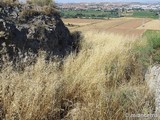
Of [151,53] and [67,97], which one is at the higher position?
[151,53]

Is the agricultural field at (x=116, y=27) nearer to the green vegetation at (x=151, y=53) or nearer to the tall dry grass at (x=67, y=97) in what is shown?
the green vegetation at (x=151, y=53)

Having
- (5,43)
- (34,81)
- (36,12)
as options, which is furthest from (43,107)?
(36,12)

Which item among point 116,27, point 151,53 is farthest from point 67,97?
point 116,27

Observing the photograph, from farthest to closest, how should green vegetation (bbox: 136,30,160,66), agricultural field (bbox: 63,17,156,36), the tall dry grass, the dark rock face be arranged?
agricultural field (bbox: 63,17,156,36), the dark rock face, green vegetation (bbox: 136,30,160,66), the tall dry grass

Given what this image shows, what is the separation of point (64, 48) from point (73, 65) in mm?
3895

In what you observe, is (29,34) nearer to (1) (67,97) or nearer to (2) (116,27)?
(1) (67,97)

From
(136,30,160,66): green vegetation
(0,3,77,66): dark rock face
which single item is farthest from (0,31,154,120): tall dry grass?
(0,3,77,66): dark rock face

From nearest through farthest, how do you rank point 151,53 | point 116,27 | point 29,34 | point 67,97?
point 67,97
point 151,53
point 29,34
point 116,27

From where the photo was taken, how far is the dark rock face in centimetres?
1105

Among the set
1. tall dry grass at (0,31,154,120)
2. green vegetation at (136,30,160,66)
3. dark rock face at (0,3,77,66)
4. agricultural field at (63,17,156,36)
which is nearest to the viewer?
tall dry grass at (0,31,154,120)

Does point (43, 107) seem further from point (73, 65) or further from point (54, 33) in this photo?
point (54, 33)

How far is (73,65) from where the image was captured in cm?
1025

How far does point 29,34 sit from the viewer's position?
40.7 ft

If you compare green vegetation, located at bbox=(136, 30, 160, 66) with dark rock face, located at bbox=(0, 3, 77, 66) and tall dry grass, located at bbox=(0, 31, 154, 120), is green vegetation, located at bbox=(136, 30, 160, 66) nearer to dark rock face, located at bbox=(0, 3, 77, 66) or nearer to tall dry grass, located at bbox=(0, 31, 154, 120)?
tall dry grass, located at bbox=(0, 31, 154, 120)
